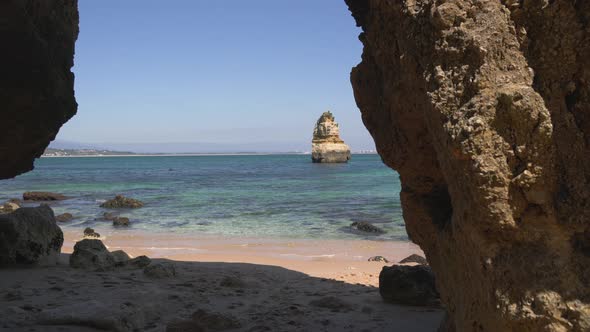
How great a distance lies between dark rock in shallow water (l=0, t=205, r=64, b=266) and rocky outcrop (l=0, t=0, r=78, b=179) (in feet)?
4.93

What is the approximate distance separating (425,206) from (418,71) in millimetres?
1235

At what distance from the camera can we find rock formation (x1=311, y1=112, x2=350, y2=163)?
63906 mm

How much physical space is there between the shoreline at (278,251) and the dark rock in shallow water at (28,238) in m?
2.52

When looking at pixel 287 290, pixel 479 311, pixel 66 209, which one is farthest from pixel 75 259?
pixel 66 209

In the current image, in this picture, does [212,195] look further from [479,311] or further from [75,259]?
[479,311]

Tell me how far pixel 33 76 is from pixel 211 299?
308 cm

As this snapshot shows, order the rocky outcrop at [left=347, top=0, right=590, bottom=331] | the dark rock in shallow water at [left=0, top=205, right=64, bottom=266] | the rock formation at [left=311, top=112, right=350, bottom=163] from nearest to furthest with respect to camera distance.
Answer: the rocky outcrop at [left=347, top=0, right=590, bottom=331] → the dark rock in shallow water at [left=0, top=205, right=64, bottom=266] → the rock formation at [left=311, top=112, right=350, bottom=163]

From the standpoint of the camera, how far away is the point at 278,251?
1084 cm

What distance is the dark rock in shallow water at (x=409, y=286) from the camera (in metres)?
5.78

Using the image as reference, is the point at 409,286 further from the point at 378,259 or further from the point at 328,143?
the point at 328,143

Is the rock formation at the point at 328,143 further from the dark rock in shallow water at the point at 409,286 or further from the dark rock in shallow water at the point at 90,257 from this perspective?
the dark rock in shallow water at the point at 409,286

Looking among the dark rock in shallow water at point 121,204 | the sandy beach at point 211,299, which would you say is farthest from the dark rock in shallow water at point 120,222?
the sandy beach at point 211,299

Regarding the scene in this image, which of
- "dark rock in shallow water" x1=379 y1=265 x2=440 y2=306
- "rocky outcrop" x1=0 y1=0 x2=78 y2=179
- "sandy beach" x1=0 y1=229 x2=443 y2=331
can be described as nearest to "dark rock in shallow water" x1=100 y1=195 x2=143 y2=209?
"sandy beach" x1=0 y1=229 x2=443 y2=331

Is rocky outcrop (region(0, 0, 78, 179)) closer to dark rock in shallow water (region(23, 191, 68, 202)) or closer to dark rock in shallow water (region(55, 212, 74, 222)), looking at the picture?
dark rock in shallow water (region(55, 212, 74, 222))
